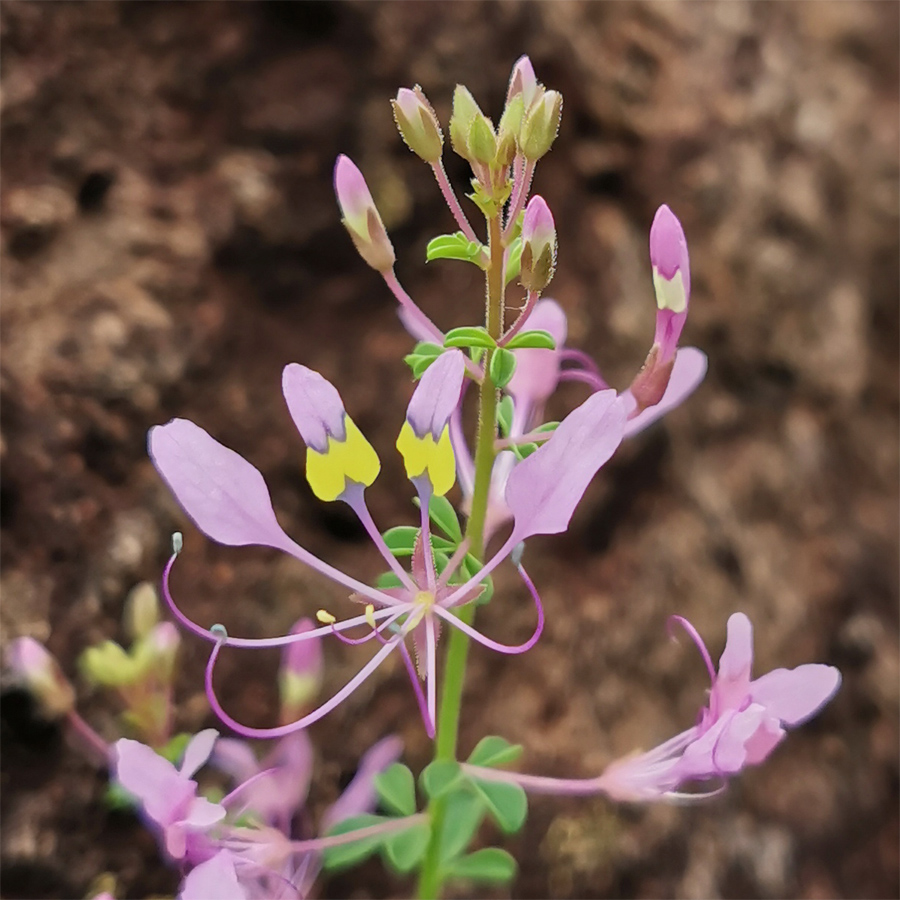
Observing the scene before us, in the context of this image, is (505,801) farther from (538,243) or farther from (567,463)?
(538,243)

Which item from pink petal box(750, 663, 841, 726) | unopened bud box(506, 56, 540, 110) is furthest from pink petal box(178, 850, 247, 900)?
unopened bud box(506, 56, 540, 110)

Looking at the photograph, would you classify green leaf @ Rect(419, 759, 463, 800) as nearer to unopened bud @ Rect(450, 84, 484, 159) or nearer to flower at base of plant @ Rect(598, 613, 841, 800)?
flower at base of plant @ Rect(598, 613, 841, 800)

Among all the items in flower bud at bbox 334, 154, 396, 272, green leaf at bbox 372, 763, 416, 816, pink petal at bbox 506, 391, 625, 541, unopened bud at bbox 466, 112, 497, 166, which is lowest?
green leaf at bbox 372, 763, 416, 816

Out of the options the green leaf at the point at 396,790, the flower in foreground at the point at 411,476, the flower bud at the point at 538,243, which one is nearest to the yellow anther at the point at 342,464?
the flower in foreground at the point at 411,476

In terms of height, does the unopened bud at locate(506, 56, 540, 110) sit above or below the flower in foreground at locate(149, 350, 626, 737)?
above

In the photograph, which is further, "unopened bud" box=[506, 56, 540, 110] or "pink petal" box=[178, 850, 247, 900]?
"unopened bud" box=[506, 56, 540, 110]

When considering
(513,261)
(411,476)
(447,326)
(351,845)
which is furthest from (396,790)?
(447,326)
